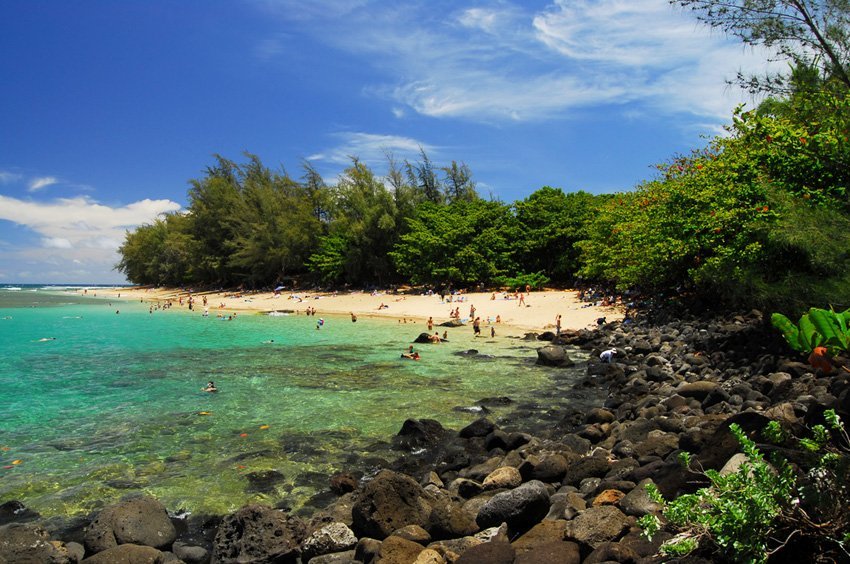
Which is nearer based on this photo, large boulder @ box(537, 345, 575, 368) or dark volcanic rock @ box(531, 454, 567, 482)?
dark volcanic rock @ box(531, 454, 567, 482)

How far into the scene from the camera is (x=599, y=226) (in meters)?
35.6

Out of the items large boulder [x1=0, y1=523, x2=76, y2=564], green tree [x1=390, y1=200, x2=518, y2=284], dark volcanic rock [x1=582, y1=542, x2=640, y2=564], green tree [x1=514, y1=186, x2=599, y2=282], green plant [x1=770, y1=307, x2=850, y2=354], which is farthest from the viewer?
green tree [x1=390, y1=200, x2=518, y2=284]

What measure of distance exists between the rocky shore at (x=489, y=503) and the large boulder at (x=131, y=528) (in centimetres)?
1

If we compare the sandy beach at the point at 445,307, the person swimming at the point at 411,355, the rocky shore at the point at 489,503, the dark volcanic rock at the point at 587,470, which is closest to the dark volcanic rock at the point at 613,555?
the rocky shore at the point at 489,503

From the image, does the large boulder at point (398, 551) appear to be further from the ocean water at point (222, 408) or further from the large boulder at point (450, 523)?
the ocean water at point (222, 408)

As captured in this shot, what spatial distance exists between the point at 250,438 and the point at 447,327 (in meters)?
22.8

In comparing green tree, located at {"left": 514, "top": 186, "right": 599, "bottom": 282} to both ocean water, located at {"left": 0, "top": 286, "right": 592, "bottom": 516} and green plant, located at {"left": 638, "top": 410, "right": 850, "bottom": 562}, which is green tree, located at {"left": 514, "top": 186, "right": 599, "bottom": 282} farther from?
green plant, located at {"left": 638, "top": 410, "right": 850, "bottom": 562}

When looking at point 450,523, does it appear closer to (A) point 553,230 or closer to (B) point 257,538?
(B) point 257,538

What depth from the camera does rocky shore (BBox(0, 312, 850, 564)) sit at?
16.5 feet

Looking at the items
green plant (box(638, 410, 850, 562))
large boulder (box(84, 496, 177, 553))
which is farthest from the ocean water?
green plant (box(638, 410, 850, 562))

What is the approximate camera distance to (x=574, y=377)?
16.7 m

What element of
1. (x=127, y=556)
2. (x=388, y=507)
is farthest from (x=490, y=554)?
(x=127, y=556)

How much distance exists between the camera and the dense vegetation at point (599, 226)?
11.9m

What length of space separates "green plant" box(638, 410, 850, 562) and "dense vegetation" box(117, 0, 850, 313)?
311 inches
